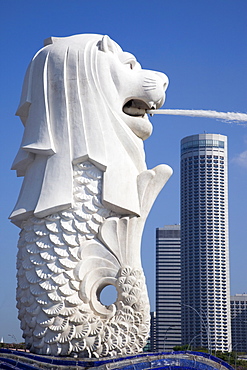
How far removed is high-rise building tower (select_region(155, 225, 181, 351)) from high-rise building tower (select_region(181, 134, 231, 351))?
3.43 meters

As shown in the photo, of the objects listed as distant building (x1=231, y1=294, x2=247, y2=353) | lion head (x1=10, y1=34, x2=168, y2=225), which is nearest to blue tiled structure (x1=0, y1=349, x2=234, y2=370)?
lion head (x1=10, y1=34, x2=168, y2=225)

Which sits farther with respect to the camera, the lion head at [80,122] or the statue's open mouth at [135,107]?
the statue's open mouth at [135,107]

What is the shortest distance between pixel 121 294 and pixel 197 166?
7364cm

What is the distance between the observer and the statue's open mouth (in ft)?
54.6

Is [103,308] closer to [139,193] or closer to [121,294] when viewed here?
[121,294]

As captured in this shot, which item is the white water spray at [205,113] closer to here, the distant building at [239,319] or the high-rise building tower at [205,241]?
the high-rise building tower at [205,241]

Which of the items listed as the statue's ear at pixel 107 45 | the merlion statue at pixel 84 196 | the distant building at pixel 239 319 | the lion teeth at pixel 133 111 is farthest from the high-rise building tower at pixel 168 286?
the statue's ear at pixel 107 45

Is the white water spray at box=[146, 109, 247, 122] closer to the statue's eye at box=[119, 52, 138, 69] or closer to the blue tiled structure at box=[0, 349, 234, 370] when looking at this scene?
the statue's eye at box=[119, 52, 138, 69]

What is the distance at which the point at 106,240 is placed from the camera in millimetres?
15234

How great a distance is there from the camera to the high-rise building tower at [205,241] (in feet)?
234

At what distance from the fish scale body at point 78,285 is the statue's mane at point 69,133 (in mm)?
339

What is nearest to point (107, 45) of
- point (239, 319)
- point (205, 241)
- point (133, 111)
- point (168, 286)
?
point (133, 111)

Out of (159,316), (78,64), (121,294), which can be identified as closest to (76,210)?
(121,294)

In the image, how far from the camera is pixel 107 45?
1636 centimetres
